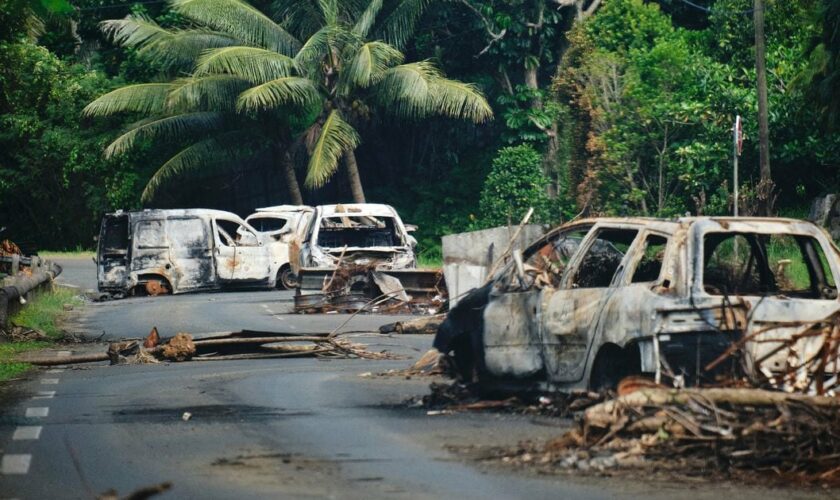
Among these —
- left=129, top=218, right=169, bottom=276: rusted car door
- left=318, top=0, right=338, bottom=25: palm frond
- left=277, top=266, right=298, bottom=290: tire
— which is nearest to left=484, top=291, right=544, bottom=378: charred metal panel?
left=129, top=218, right=169, bottom=276: rusted car door

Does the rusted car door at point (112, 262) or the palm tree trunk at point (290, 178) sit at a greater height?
the palm tree trunk at point (290, 178)

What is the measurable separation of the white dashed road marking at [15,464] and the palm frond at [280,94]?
1083 inches

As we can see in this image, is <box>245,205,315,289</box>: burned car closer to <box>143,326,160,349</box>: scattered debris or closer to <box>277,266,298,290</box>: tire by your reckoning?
<box>277,266,298,290</box>: tire

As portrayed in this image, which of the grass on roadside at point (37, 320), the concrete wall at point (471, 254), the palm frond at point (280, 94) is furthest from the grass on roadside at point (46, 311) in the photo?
the palm frond at point (280, 94)

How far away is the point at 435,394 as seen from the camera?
466 inches

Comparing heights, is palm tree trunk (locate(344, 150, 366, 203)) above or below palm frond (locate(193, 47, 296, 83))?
below

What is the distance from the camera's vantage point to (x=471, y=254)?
778 inches

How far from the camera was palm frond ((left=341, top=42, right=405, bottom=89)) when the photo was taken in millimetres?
36781

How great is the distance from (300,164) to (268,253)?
12868 mm

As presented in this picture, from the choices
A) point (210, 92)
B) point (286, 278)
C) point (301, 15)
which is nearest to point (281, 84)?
point (210, 92)

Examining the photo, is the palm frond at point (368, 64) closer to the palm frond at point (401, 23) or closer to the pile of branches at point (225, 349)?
the palm frond at point (401, 23)

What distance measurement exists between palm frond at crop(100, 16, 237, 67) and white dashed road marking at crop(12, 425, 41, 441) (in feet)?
97.0

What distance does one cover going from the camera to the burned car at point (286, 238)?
31734mm

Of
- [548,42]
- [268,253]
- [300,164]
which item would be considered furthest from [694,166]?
[300,164]
